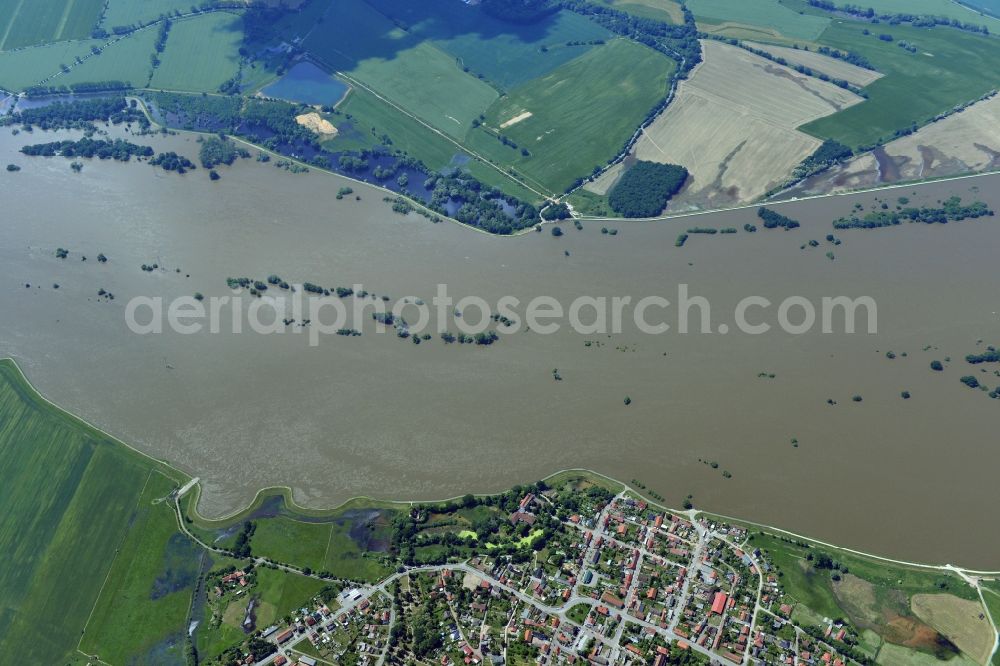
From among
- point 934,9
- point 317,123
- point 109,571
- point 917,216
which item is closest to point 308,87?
point 317,123

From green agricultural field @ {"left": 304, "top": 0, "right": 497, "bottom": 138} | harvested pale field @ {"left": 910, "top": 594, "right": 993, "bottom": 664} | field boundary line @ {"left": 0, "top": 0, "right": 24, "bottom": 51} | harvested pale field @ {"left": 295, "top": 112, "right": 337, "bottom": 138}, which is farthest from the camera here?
field boundary line @ {"left": 0, "top": 0, "right": 24, "bottom": 51}

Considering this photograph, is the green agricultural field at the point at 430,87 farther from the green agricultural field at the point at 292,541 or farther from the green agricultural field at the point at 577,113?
the green agricultural field at the point at 292,541

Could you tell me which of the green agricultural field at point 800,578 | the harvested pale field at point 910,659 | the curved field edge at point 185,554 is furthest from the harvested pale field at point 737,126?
the harvested pale field at point 910,659

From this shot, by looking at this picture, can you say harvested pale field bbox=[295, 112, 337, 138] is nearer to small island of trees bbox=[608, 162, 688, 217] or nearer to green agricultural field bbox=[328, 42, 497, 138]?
green agricultural field bbox=[328, 42, 497, 138]

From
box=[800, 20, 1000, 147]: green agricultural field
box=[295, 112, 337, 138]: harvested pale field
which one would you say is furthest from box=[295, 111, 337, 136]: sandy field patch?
box=[800, 20, 1000, 147]: green agricultural field

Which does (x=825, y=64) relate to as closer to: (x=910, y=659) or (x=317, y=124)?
(x=317, y=124)
